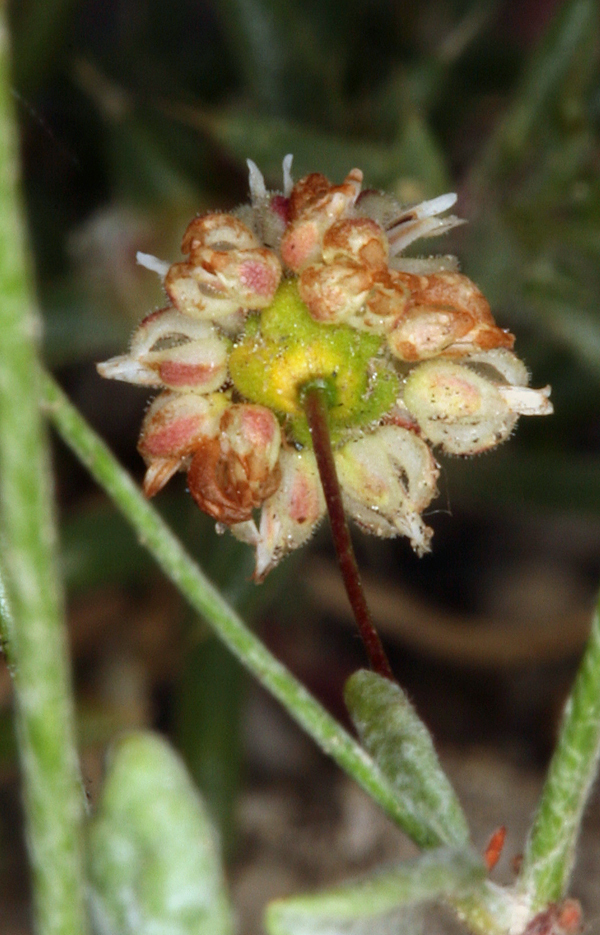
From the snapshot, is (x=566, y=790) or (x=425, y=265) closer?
(x=566, y=790)

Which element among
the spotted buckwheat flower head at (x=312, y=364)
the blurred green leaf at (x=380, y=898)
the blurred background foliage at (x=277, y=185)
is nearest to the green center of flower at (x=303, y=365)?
the spotted buckwheat flower head at (x=312, y=364)

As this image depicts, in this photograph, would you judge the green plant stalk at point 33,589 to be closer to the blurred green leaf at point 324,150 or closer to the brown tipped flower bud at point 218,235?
the brown tipped flower bud at point 218,235

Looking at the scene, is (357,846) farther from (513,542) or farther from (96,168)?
(96,168)

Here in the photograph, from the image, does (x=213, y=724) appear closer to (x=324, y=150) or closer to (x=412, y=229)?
(x=324, y=150)

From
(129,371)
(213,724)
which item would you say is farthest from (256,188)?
(213,724)

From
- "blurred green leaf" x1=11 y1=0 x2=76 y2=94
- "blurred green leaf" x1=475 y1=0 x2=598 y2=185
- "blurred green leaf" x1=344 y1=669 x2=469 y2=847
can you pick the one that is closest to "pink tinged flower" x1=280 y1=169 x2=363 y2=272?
"blurred green leaf" x1=344 y1=669 x2=469 y2=847

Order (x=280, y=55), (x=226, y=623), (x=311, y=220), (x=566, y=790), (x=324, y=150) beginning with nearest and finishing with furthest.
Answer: (x=566, y=790) < (x=226, y=623) < (x=311, y=220) < (x=324, y=150) < (x=280, y=55)
